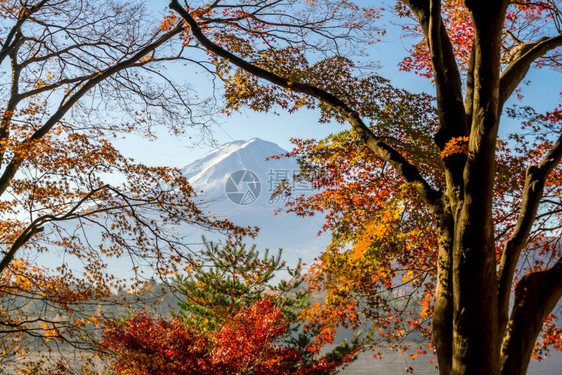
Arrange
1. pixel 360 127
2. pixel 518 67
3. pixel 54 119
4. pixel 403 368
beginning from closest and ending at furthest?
pixel 518 67, pixel 360 127, pixel 54 119, pixel 403 368

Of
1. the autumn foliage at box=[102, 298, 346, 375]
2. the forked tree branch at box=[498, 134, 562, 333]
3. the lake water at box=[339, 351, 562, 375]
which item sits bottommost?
the lake water at box=[339, 351, 562, 375]

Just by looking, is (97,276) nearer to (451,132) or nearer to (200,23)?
(200,23)

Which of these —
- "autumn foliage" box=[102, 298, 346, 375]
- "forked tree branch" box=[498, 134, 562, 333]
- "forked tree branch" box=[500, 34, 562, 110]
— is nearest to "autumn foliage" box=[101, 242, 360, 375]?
"autumn foliage" box=[102, 298, 346, 375]

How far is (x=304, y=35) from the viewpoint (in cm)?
695

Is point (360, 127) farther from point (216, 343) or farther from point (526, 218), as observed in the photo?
point (216, 343)

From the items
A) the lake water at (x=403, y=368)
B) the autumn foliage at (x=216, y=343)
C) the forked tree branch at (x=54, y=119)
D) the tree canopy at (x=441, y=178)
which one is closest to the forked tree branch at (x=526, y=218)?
the tree canopy at (x=441, y=178)

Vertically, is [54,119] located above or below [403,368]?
above

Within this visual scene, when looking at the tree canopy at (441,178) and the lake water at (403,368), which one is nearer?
the tree canopy at (441,178)

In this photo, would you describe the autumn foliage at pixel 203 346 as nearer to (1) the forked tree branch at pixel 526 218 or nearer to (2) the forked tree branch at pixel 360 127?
(2) the forked tree branch at pixel 360 127

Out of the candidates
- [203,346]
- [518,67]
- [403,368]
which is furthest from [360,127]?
[403,368]

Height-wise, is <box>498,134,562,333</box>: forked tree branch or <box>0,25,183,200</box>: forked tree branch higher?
<box>0,25,183,200</box>: forked tree branch

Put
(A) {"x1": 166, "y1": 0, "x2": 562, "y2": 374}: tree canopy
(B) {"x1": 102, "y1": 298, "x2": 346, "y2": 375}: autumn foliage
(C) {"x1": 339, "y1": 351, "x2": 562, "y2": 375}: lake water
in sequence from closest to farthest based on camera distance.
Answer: (A) {"x1": 166, "y1": 0, "x2": 562, "y2": 374}: tree canopy
(B) {"x1": 102, "y1": 298, "x2": 346, "y2": 375}: autumn foliage
(C) {"x1": 339, "y1": 351, "x2": 562, "y2": 375}: lake water

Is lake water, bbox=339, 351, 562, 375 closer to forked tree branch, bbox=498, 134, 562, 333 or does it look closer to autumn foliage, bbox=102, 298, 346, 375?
autumn foliage, bbox=102, 298, 346, 375

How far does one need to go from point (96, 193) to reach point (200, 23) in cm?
318
